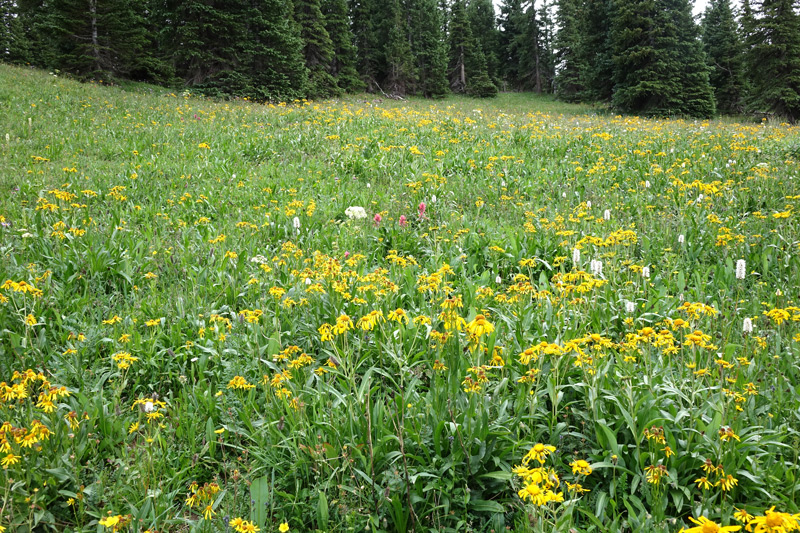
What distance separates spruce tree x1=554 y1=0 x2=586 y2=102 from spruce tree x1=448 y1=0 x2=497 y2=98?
685 cm

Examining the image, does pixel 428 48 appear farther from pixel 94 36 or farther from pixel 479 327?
pixel 479 327

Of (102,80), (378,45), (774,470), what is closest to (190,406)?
(774,470)

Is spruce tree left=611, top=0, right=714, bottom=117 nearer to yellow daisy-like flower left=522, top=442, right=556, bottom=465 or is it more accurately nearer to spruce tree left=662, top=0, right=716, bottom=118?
spruce tree left=662, top=0, right=716, bottom=118

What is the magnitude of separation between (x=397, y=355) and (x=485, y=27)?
193 feet

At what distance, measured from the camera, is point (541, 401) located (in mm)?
2406

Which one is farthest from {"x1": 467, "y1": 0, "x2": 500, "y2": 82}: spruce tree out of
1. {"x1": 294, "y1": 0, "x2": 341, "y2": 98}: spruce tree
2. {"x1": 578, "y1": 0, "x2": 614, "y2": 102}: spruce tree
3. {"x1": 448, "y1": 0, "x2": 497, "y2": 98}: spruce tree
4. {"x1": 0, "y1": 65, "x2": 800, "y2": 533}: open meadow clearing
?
{"x1": 0, "y1": 65, "x2": 800, "y2": 533}: open meadow clearing

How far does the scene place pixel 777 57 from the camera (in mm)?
21500

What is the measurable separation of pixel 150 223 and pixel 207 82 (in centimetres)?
1584

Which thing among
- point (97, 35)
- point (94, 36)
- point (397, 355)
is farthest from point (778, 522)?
point (97, 35)

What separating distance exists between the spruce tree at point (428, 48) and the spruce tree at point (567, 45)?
11.7 meters

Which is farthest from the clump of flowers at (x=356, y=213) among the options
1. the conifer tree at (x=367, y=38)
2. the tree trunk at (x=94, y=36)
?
the conifer tree at (x=367, y=38)

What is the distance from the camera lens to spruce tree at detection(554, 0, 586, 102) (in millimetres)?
40031

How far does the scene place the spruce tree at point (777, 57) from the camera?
2077 centimetres

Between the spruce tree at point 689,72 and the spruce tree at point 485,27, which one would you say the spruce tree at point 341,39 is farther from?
the spruce tree at point 485,27
